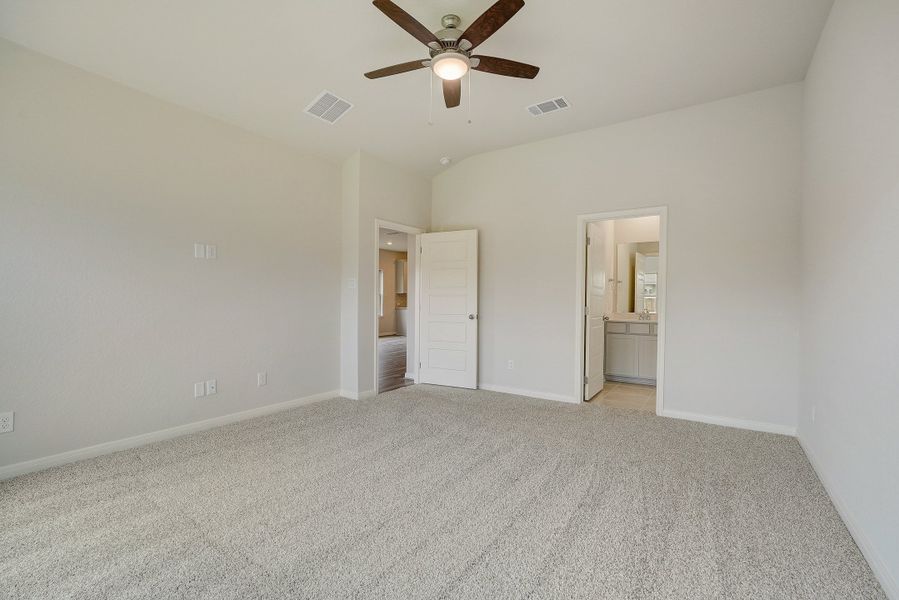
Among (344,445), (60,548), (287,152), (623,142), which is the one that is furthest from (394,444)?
(623,142)

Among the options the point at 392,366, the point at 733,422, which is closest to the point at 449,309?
the point at 392,366

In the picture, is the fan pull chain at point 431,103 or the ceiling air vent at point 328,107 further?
the ceiling air vent at point 328,107

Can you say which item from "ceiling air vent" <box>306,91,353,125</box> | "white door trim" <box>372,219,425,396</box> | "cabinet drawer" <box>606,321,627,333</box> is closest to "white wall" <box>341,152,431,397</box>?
"white door trim" <box>372,219,425,396</box>

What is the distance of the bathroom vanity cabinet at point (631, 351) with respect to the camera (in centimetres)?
562

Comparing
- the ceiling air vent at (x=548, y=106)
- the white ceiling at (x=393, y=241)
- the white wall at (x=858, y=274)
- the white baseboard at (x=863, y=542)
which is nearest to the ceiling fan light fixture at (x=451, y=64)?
the ceiling air vent at (x=548, y=106)

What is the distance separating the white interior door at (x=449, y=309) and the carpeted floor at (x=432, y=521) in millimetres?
1819

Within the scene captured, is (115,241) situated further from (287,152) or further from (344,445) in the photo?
(344,445)

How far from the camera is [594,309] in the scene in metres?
4.86

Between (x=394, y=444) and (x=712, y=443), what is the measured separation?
2.65 metres

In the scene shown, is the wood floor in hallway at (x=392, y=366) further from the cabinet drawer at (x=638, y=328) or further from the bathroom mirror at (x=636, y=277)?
the bathroom mirror at (x=636, y=277)

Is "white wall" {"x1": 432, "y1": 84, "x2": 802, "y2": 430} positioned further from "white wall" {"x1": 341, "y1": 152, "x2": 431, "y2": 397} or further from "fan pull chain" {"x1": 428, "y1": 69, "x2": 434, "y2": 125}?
"white wall" {"x1": 341, "y1": 152, "x2": 431, "y2": 397}

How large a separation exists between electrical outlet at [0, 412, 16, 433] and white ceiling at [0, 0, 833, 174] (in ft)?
8.01

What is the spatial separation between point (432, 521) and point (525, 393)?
2.98 meters

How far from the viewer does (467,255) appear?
5.22 meters
